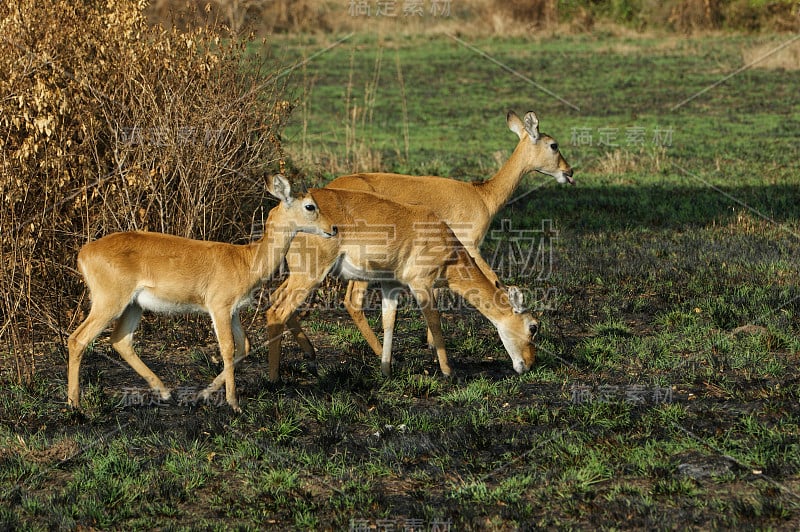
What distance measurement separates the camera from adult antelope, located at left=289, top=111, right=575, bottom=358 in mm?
9133

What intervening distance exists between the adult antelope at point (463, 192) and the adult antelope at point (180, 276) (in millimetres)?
1091

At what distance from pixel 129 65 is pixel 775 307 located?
232 inches

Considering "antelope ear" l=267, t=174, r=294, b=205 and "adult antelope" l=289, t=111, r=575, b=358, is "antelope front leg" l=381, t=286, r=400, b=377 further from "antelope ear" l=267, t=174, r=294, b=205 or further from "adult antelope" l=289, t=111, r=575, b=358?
"antelope ear" l=267, t=174, r=294, b=205

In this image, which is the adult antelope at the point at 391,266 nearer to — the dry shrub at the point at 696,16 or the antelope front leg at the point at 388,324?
the antelope front leg at the point at 388,324

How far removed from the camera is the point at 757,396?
24.3ft

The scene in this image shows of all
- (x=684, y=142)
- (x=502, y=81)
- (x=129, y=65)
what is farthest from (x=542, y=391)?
(x=502, y=81)

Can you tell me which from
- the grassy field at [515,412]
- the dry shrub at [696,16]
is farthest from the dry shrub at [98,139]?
the dry shrub at [696,16]

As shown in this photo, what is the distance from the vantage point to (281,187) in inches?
297

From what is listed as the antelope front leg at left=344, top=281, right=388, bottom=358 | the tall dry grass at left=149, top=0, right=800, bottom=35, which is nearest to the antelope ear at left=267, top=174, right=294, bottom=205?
the antelope front leg at left=344, top=281, right=388, bottom=358

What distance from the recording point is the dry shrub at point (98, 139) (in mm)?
8469

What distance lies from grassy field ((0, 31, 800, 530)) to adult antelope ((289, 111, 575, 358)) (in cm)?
37

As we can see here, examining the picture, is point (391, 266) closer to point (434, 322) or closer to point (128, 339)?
point (434, 322)

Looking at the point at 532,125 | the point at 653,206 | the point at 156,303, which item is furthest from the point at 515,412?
the point at 653,206

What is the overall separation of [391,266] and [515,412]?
1.64m
